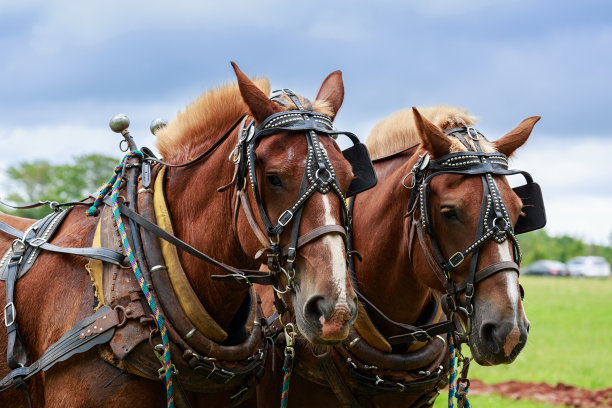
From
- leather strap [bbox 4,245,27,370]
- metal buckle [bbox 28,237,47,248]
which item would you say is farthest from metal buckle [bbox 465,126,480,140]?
leather strap [bbox 4,245,27,370]

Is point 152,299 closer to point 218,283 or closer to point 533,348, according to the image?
point 218,283

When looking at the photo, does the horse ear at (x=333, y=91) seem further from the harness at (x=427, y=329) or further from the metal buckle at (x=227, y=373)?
the metal buckle at (x=227, y=373)

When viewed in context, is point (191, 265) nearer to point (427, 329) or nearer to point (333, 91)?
point (333, 91)

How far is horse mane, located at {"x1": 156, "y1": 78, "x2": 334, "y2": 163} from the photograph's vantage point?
11.9 ft

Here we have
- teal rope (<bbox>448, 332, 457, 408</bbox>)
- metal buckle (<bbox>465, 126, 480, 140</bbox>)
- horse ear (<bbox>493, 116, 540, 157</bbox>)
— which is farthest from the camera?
teal rope (<bbox>448, 332, 457, 408</bbox>)

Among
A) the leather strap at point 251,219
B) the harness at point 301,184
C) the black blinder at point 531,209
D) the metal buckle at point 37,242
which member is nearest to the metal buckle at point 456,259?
the black blinder at point 531,209

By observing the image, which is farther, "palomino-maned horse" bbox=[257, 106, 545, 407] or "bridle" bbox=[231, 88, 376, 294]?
"palomino-maned horse" bbox=[257, 106, 545, 407]

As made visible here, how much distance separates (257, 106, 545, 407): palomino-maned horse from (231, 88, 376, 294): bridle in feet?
2.42

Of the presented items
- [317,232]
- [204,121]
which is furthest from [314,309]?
[204,121]

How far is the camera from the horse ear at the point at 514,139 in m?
4.01

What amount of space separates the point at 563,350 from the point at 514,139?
11163mm

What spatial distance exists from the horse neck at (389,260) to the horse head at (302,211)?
36.3 inches

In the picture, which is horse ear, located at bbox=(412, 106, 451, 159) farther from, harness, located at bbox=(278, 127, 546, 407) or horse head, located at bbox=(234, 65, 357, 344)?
horse head, located at bbox=(234, 65, 357, 344)

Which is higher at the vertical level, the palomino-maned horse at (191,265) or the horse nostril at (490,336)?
the palomino-maned horse at (191,265)
